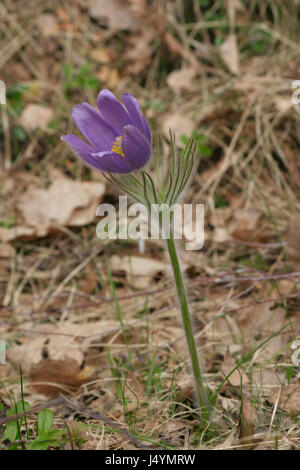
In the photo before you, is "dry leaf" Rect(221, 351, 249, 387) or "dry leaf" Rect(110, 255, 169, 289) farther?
"dry leaf" Rect(110, 255, 169, 289)

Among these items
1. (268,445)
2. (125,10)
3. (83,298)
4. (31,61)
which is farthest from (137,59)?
(268,445)

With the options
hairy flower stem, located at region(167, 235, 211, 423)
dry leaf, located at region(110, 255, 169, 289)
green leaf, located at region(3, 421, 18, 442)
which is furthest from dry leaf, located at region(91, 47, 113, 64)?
green leaf, located at region(3, 421, 18, 442)

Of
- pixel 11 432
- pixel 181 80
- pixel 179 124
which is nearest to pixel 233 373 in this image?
pixel 11 432

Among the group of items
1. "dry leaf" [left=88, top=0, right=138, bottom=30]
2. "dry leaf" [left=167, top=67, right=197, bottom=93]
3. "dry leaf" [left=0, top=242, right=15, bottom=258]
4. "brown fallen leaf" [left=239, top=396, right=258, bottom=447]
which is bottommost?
"brown fallen leaf" [left=239, top=396, right=258, bottom=447]

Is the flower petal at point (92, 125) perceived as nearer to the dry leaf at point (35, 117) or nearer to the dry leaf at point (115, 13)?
the dry leaf at point (35, 117)

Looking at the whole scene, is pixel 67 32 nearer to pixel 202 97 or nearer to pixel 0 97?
pixel 0 97

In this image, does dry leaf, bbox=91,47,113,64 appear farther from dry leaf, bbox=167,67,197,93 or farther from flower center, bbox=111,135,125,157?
Answer: flower center, bbox=111,135,125,157
